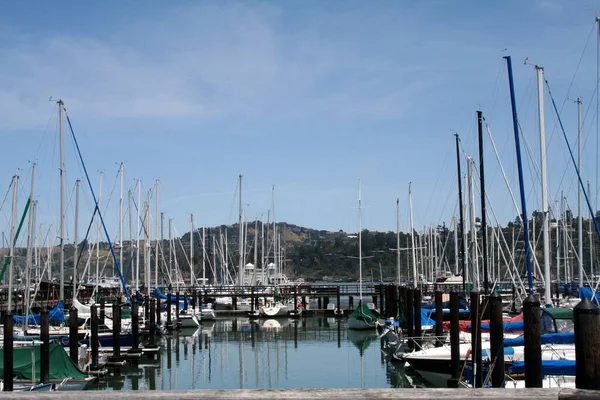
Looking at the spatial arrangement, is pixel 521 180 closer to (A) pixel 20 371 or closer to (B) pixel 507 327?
(B) pixel 507 327

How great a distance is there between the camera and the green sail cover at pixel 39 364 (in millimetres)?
25906

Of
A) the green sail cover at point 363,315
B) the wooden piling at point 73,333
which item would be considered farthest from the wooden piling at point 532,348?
the green sail cover at point 363,315

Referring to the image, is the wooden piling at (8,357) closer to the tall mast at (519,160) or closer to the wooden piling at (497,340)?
the wooden piling at (497,340)

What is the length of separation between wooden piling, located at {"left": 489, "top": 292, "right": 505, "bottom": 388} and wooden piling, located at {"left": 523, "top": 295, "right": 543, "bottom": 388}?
13.1 feet

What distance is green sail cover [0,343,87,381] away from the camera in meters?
25.9

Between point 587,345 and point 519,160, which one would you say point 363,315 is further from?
point 587,345

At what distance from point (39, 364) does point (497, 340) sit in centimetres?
1593

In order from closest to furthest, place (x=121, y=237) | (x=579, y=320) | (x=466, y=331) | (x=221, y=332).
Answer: (x=579, y=320), (x=466, y=331), (x=221, y=332), (x=121, y=237)

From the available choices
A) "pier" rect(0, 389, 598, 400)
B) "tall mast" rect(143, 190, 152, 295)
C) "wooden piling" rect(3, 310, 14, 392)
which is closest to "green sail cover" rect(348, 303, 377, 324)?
"tall mast" rect(143, 190, 152, 295)

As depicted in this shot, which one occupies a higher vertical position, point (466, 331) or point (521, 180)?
point (521, 180)

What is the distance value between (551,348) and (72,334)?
1776 centimetres

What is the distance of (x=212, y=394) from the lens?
6.83m

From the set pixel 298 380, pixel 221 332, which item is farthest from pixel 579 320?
pixel 221 332

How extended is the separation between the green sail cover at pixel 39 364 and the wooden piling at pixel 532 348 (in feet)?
56.8
